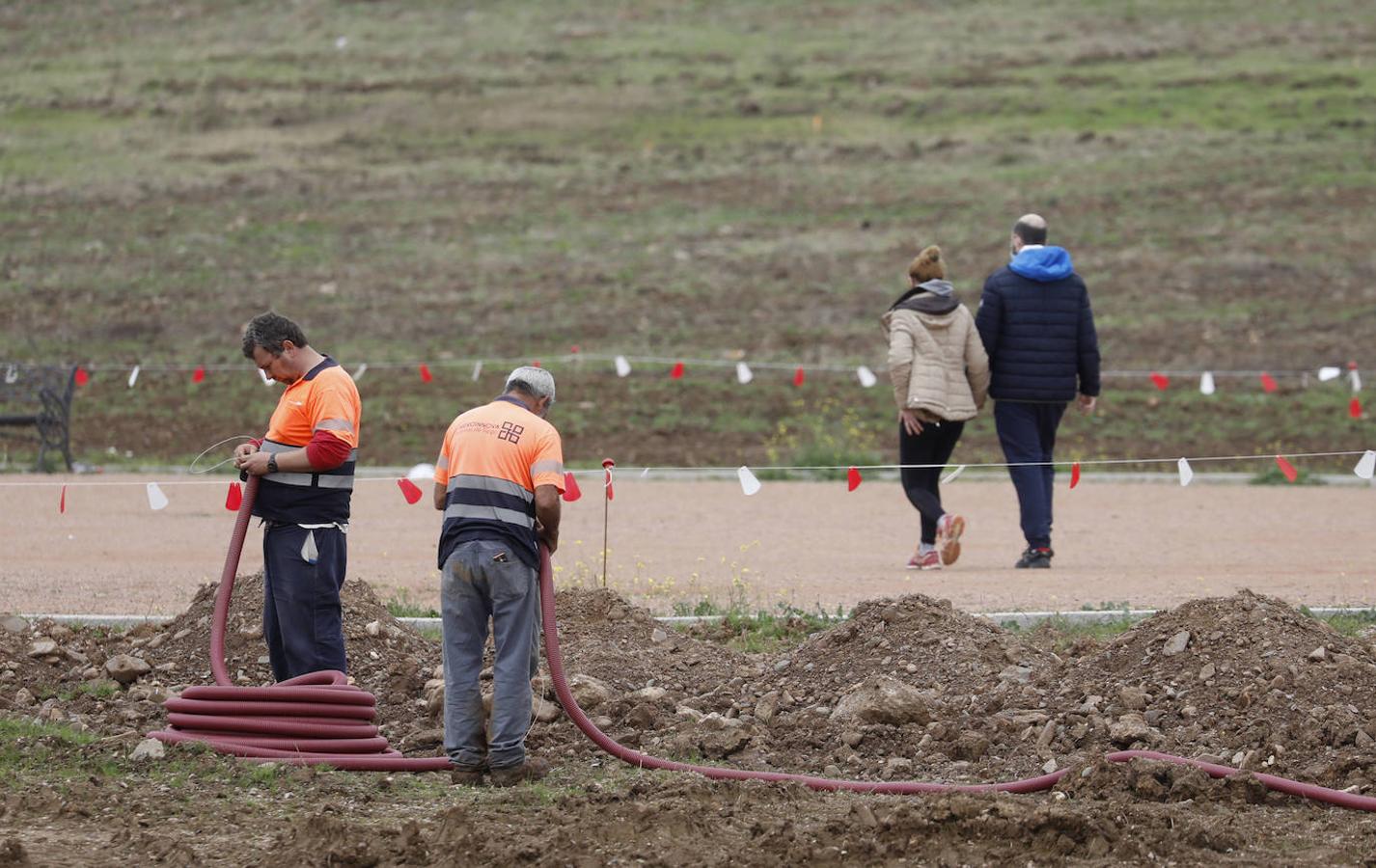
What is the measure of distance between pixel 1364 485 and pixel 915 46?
2662 cm

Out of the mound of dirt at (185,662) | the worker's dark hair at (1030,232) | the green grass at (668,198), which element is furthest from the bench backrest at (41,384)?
the worker's dark hair at (1030,232)

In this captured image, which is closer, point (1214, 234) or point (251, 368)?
point (251, 368)

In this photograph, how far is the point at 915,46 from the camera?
41.4m

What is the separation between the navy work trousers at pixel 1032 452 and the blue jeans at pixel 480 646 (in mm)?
5145

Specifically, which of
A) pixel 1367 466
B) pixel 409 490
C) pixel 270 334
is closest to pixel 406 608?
pixel 409 490

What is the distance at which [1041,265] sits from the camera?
11539 millimetres

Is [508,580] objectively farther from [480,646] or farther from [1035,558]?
[1035,558]

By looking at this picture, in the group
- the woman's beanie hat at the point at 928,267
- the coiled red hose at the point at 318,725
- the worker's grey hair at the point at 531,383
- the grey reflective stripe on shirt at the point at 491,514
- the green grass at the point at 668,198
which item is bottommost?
the coiled red hose at the point at 318,725

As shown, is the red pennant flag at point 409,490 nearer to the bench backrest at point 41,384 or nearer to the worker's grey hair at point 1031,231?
the worker's grey hair at point 1031,231

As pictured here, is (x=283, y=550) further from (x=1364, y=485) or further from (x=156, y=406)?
(x=156, y=406)

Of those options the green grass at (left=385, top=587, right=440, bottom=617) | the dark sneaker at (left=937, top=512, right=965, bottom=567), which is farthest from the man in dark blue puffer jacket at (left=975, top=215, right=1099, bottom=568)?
the green grass at (left=385, top=587, right=440, bottom=617)

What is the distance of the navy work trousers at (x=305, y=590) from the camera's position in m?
7.49

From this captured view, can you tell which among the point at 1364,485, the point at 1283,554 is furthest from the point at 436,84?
the point at 1283,554

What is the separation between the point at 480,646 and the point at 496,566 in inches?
14.6
